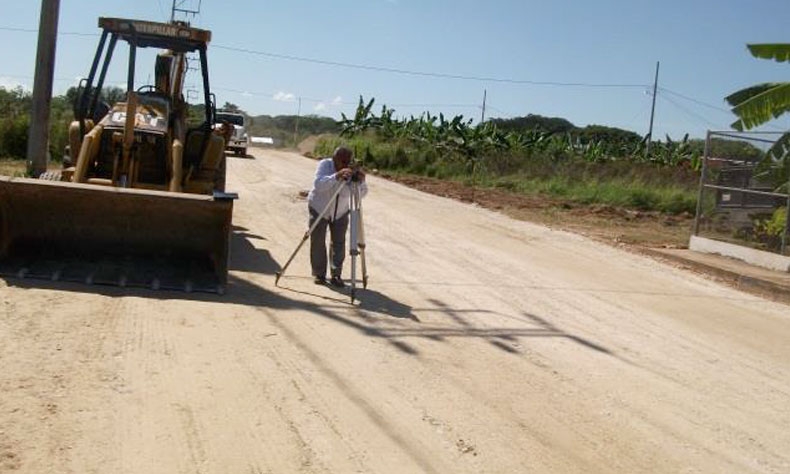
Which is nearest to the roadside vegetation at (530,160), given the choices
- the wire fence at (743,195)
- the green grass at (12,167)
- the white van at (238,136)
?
the white van at (238,136)

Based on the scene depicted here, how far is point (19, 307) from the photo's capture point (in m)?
7.16

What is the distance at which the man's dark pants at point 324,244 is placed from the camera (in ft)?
31.3

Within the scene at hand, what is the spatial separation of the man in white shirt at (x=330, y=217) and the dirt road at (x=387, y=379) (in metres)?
0.30

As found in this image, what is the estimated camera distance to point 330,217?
9539 mm

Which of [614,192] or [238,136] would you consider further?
[238,136]

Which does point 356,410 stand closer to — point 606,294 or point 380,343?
point 380,343

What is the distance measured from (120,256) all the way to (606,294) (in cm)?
584

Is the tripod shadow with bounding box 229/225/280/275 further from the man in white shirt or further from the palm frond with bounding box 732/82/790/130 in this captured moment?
the palm frond with bounding box 732/82/790/130

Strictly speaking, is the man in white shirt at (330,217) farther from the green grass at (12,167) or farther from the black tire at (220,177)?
the green grass at (12,167)

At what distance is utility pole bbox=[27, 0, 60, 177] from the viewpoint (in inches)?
563

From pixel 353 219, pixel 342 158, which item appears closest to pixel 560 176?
pixel 342 158

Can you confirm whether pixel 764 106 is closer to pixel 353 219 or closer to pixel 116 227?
pixel 353 219

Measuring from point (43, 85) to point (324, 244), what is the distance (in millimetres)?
7692

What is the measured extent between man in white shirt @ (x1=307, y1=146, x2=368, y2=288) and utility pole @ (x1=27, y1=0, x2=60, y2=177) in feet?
22.5
